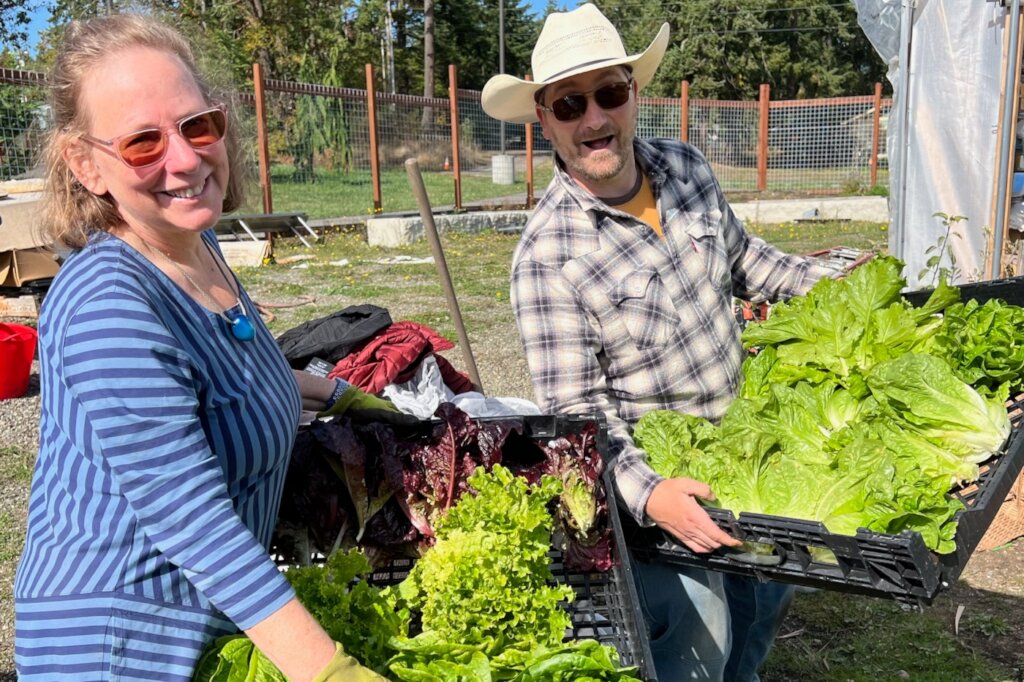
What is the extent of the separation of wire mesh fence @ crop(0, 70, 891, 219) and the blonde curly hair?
11.2 metres

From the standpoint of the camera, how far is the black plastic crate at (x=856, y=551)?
79.5 inches

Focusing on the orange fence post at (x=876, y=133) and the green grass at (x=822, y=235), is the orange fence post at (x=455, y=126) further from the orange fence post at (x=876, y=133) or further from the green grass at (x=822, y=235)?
the orange fence post at (x=876, y=133)

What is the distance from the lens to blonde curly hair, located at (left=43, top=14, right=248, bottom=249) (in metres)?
1.80

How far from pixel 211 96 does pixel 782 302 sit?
2198 mm

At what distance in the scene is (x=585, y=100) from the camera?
299 cm

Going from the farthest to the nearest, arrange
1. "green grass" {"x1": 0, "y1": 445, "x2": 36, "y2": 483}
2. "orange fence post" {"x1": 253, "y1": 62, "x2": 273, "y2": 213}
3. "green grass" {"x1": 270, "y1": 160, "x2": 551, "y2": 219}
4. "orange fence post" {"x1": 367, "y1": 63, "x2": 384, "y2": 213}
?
"green grass" {"x1": 270, "y1": 160, "x2": 551, "y2": 219}, "orange fence post" {"x1": 367, "y1": 63, "x2": 384, "y2": 213}, "orange fence post" {"x1": 253, "y1": 62, "x2": 273, "y2": 213}, "green grass" {"x1": 0, "y1": 445, "x2": 36, "y2": 483}

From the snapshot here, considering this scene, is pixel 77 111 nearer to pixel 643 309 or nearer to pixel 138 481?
pixel 138 481

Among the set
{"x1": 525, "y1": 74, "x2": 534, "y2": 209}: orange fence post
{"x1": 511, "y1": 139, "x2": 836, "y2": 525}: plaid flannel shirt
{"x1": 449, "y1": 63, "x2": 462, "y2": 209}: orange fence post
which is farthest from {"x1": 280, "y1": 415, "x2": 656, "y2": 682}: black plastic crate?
{"x1": 525, "y1": 74, "x2": 534, "y2": 209}: orange fence post

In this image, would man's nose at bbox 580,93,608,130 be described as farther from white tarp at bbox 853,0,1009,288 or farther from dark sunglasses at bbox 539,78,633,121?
white tarp at bbox 853,0,1009,288

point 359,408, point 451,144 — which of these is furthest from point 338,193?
point 359,408

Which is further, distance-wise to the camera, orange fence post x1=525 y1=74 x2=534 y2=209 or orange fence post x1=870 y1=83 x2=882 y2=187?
orange fence post x1=870 y1=83 x2=882 y2=187

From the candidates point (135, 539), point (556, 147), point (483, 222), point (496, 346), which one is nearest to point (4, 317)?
point (496, 346)

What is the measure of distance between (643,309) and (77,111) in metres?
1.70

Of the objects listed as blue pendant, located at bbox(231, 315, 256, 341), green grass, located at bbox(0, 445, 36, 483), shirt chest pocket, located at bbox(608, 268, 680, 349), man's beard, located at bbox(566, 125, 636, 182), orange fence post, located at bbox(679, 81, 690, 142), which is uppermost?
orange fence post, located at bbox(679, 81, 690, 142)
